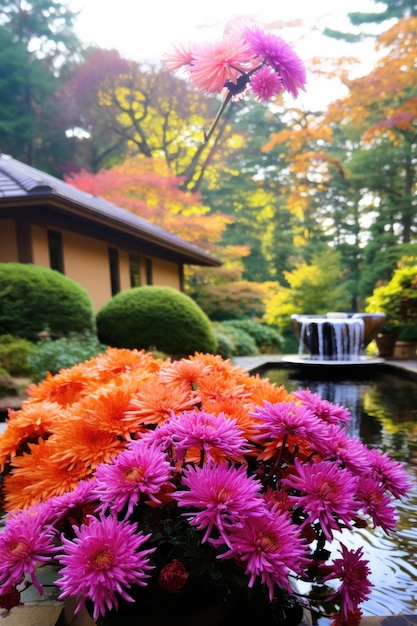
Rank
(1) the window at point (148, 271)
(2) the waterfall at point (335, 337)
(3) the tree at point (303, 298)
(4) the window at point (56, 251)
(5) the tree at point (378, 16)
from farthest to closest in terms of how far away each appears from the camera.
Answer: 1. (3) the tree at point (303, 298)
2. (5) the tree at point (378, 16)
3. (1) the window at point (148, 271)
4. (2) the waterfall at point (335, 337)
5. (4) the window at point (56, 251)

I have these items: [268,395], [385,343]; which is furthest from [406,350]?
[268,395]

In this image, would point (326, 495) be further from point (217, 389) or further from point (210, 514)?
point (217, 389)

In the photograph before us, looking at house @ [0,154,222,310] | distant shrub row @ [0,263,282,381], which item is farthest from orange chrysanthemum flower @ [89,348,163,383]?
house @ [0,154,222,310]

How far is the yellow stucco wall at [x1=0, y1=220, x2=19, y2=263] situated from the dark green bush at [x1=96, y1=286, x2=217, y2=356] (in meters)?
2.01

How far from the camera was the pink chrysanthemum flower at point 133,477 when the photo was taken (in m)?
0.79

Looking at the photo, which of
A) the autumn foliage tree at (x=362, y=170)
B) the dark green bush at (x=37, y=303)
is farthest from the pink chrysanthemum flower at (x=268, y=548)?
the autumn foliage tree at (x=362, y=170)

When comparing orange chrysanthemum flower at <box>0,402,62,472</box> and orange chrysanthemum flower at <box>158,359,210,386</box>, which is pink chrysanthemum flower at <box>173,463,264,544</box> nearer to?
orange chrysanthemum flower at <box>158,359,210,386</box>

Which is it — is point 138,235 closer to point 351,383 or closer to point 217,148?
point 351,383

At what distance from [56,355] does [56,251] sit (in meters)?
3.39

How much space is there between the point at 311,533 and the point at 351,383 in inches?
Answer: 272

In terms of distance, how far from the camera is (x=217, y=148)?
821 inches

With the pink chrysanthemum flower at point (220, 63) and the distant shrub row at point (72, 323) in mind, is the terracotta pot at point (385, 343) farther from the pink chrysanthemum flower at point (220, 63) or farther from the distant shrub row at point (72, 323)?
the pink chrysanthemum flower at point (220, 63)

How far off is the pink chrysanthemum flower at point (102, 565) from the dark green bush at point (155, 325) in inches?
311

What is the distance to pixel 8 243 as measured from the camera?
822 centimetres
